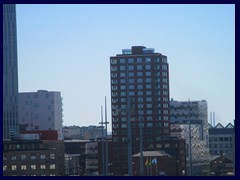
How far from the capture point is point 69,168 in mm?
33156

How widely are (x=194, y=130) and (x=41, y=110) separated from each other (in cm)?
1210

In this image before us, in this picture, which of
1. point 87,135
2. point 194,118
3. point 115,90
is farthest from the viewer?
point 87,135

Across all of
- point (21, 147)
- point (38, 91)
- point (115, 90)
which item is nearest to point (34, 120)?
point (38, 91)

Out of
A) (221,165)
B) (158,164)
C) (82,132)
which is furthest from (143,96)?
(82,132)

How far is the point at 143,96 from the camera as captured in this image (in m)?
36.6

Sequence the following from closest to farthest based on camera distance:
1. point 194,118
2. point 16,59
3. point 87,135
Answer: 1. point 194,118
2. point 87,135
3. point 16,59

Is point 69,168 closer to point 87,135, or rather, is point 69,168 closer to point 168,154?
point 168,154

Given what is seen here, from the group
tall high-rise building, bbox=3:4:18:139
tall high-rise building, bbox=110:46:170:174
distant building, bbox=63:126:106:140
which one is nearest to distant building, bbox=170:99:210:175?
tall high-rise building, bbox=110:46:170:174

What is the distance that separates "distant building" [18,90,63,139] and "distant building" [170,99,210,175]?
360 inches

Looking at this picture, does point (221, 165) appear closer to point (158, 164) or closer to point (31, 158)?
point (158, 164)

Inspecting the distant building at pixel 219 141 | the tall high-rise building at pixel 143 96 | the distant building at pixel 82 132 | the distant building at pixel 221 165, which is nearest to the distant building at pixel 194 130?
the distant building at pixel 219 141

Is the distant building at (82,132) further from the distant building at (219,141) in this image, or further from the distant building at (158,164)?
the distant building at (158,164)

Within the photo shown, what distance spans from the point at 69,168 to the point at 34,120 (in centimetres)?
1307

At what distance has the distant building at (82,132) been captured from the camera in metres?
50.5
